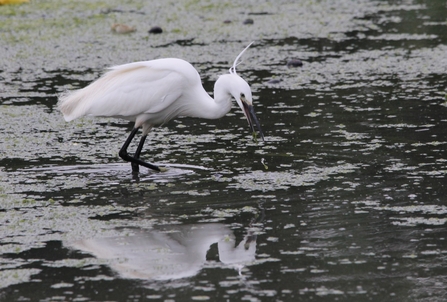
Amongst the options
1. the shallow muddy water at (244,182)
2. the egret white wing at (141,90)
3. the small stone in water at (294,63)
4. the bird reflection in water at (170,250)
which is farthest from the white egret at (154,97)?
the small stone in water at (294,63)

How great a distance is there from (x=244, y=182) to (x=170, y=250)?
148 cm

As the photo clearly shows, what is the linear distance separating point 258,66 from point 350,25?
3.01 meters

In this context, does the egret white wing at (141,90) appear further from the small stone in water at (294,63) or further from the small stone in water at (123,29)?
the small stone in water at (123,29)

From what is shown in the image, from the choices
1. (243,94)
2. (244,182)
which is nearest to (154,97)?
(243,94)

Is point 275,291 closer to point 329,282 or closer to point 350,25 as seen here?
point 329,282

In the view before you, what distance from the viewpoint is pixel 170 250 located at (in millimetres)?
4691

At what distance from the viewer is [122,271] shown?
14.3 ft

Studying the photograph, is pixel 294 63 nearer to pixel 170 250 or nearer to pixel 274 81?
pixel 274 81

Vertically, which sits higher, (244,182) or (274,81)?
(274,81)

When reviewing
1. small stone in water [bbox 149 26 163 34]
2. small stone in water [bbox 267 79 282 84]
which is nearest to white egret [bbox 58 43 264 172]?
small stone in water [bbox 267 79 282 84]

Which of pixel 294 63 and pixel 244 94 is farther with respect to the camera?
pixel 294 63

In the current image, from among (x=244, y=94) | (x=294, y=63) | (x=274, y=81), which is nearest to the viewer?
(x=244, y=94)

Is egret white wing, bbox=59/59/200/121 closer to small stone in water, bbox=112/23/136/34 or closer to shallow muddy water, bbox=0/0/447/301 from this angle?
shallow muddy water, bbox=0/0/447/301

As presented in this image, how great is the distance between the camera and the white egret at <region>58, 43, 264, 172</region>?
262 inches
